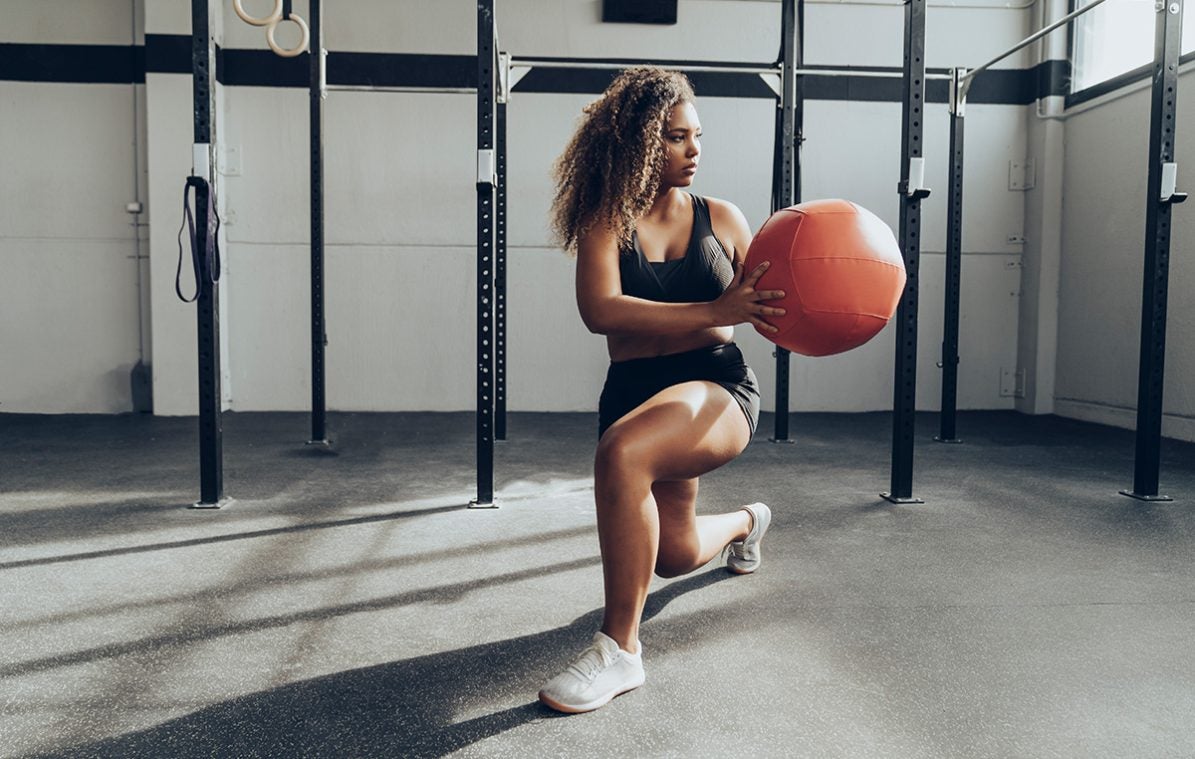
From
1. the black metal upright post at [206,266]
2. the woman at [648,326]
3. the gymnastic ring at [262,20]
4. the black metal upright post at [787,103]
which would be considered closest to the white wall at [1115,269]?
the black metal upright post at [787,103]

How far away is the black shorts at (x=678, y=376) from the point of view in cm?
195

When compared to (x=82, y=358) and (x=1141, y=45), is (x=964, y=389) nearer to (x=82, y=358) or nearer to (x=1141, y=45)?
(x=1141, y=45)

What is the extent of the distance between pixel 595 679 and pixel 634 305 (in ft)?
2.39

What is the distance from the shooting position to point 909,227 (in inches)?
135

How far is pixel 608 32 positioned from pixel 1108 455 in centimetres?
424

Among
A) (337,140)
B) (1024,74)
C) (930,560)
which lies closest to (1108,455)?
(930,560)

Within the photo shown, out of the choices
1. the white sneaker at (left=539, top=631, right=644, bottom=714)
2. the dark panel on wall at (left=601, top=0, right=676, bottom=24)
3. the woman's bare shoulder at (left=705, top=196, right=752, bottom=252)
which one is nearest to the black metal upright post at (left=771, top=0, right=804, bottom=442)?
the dark panel on wall at (left=601, top=0, right=676, bottom=24)

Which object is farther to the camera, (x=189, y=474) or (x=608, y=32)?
(x=608, y=32)

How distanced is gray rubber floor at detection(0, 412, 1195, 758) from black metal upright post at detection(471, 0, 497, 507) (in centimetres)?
41

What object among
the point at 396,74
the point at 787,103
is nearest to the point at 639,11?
the point at 396,74

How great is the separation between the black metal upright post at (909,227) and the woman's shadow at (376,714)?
2.01m

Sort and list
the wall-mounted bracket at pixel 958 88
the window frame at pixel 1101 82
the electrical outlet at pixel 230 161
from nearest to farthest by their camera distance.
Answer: the wall-mounted bracket at pixel 958 88, the window frame at pixel 1101 82, the electrical outlet at pixel 230 161

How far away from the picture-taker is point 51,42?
20.2 ft

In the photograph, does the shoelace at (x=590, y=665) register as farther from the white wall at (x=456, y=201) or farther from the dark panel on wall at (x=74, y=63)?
the dark panel on wall at (x=74, y=63)
